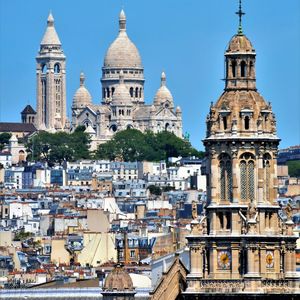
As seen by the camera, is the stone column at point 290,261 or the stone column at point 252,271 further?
the stone column at point 290,261

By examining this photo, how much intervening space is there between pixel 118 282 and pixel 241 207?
120 inches

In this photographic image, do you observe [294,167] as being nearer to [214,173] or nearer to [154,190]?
[154,190]

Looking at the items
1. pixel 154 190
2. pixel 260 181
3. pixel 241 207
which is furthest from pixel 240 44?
pixel 154 190

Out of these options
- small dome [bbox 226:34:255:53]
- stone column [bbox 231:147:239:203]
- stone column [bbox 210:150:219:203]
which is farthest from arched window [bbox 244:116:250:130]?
small dome [bbox 226:34:255:53]

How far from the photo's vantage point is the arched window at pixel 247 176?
48.0 meters

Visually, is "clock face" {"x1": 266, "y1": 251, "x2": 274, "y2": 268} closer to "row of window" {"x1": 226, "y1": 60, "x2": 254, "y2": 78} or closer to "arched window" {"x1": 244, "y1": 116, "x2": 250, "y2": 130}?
"arched window" {"x1": 244, "y1": 116, "x2": 250, "y2": 130}

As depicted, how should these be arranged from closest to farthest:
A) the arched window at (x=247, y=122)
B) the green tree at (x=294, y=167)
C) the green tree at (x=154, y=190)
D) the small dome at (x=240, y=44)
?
the arched window at (x=247, y=122), the small dome at (x=240, y=44), the green tree at (x=294, y=167), the green tree at (x=154, y=190)

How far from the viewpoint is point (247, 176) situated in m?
48.1

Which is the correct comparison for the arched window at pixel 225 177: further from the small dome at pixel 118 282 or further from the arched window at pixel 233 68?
the small dome at pixel 118 282

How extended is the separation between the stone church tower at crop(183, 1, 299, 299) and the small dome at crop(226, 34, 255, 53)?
197mm

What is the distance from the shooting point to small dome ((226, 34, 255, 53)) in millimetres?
49094

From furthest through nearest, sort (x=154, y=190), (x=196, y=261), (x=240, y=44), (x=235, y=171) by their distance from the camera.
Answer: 1. (x=154, y=190)
2. (x=240, y=44)
3. (x=235, y=171)
4. (x=196, y=261)

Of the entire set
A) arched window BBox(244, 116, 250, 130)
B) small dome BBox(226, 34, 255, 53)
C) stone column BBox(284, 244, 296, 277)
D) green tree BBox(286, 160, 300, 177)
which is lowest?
stone column BBox(284, 244, 296, 277)

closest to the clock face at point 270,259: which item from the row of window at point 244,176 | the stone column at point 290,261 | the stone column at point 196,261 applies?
the stone column at point 290,261
